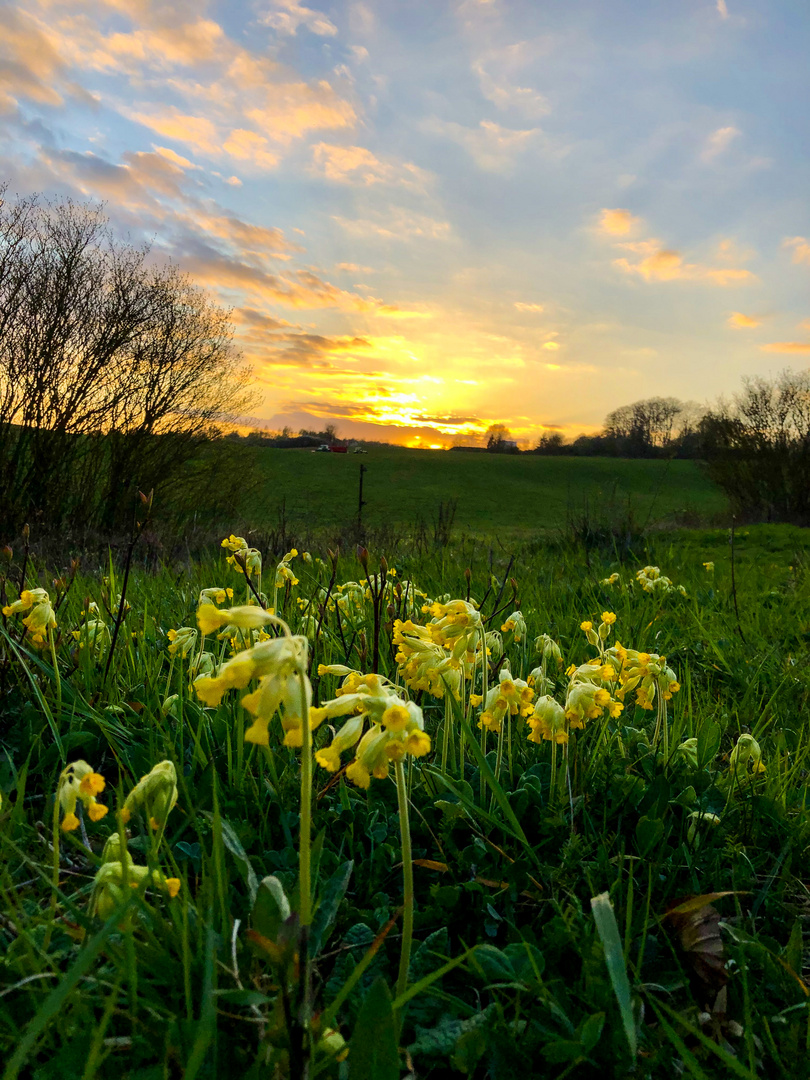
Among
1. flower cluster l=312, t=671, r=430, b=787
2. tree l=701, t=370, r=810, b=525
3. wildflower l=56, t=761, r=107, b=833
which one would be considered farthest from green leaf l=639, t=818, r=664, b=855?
tree l=701, t=370, r=810, b=525

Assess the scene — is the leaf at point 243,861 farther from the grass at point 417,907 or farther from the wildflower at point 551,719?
the wildflower at point 551,719

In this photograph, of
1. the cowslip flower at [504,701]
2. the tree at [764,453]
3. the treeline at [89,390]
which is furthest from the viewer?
the tree at [764,453]

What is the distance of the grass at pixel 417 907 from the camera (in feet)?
3.59

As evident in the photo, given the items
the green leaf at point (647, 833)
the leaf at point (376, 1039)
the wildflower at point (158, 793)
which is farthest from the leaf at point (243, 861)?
the green leaf at point (647, 833)

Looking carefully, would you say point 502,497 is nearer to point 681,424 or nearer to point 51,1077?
point 681,424

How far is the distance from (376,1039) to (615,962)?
0.47 meters

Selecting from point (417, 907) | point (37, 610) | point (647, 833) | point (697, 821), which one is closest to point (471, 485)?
point (37, 610)

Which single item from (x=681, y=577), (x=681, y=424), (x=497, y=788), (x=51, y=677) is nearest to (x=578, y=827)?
(x=497, y=788)

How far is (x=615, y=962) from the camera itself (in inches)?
46.9

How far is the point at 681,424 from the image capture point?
6369cm

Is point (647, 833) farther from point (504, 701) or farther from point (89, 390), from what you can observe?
point (89, 390)

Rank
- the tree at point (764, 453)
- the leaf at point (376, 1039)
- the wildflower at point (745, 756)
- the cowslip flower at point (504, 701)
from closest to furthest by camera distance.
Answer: the leaf at point (376, 1039) < the cowslip flower at point (504, 701) < the wildflower at point (745, 756) < the tree at point (764, 453)

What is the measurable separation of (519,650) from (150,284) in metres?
13.3

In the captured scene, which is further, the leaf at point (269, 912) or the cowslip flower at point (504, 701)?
the cowslip flower at point (504, 701)
